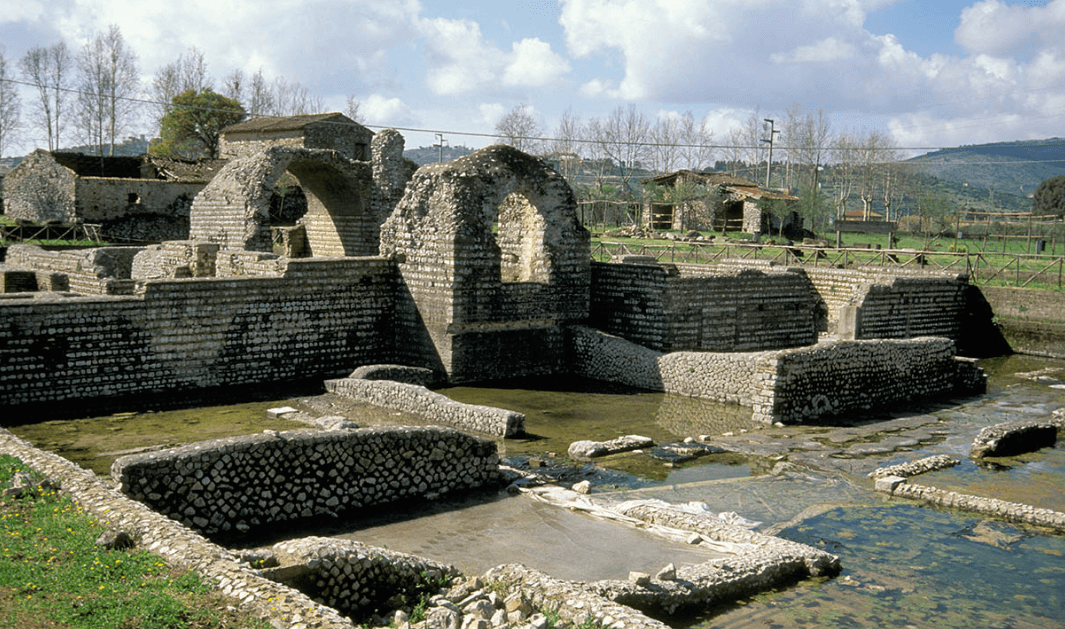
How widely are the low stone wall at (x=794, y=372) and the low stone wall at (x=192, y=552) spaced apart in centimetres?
977

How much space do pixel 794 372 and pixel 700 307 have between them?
421cm

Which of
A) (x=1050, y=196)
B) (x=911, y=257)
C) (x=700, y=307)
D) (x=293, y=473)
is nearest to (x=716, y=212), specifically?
(x=911, y=257)

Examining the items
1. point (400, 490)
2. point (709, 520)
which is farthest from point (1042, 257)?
point (400, 490)

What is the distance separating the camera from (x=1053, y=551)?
9023 mm

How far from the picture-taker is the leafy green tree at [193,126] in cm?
5628

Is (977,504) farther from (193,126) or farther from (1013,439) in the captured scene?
(193,126)

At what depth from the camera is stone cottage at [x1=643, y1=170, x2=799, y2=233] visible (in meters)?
Answer: 51.0

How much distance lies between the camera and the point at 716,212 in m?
52.0

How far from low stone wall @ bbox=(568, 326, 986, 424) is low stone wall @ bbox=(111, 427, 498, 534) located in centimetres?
606

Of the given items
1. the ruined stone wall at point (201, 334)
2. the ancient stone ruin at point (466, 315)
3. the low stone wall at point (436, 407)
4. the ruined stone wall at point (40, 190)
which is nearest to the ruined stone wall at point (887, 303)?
the ancient stone ruin at point (466, 315)

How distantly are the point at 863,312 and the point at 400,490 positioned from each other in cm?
1380

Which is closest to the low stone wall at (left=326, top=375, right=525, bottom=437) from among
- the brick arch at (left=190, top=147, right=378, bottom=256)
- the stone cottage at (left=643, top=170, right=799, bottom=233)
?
the brick arch at (left=190, top=147, right=378, bottom=256)

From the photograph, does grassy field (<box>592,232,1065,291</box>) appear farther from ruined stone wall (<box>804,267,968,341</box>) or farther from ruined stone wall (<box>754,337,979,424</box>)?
ruined stone wall (<box>754,337,979,424</box>)

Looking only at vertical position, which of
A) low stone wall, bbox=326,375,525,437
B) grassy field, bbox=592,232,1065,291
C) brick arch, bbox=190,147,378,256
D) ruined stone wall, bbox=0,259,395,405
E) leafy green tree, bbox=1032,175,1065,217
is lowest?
low stone wall, bbox=326,375,525,437
